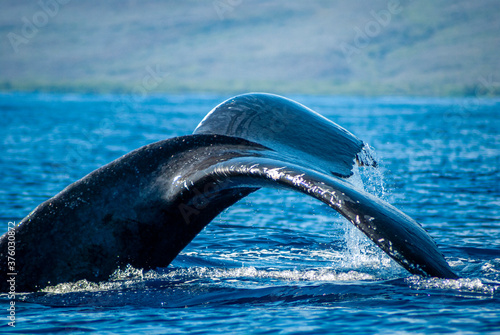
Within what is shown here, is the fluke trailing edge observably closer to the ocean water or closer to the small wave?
the ocean water

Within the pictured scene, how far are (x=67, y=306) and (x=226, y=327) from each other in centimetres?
153

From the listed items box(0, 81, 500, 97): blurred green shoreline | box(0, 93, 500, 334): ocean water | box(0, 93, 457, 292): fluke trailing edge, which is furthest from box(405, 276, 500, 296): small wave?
box(0, 81, 500, 97): blurred green shoreline

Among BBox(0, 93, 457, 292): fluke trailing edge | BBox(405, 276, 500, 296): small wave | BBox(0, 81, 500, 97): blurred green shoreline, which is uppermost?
BBox(0, 81, 500, 97): blurred green shoreline

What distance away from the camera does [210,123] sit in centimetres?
636

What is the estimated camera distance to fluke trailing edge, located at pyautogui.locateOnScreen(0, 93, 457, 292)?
5.57 m

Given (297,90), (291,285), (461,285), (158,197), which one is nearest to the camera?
(158,197)

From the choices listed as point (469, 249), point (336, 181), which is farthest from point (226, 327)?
point (469, 249)

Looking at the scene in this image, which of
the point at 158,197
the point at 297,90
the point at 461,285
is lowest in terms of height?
the point at 461,285

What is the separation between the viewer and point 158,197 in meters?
5.85

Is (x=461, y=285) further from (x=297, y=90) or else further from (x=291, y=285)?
(x=297, y=90)

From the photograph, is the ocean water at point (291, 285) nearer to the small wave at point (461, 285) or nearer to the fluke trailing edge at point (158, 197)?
the small wave at point (461, 285)

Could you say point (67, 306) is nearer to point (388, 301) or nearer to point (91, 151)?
point (388, 301)

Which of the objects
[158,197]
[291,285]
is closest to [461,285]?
[291,285]

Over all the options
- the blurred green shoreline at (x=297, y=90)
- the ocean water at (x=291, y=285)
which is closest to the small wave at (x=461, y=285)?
the ocean water at (x=291, y=285)
